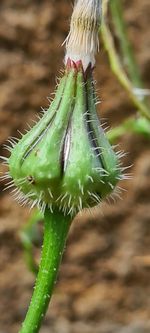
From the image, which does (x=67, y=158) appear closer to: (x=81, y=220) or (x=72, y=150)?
(x=72, y=150)

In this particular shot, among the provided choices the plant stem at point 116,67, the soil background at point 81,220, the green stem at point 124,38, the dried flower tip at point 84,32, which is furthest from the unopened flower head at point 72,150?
the soil background at point 81,220

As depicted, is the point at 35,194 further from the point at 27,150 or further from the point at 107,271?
the point at 107,271

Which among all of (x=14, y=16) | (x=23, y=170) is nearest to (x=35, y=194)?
(x=23, y=170)

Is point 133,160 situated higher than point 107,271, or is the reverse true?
point 133,160

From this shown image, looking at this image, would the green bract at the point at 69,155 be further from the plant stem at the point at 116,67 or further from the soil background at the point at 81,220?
the soil background at the point at 81,220

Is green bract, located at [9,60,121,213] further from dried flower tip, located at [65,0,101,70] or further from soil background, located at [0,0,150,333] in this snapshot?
soil background, located at [0,0,150,333]
